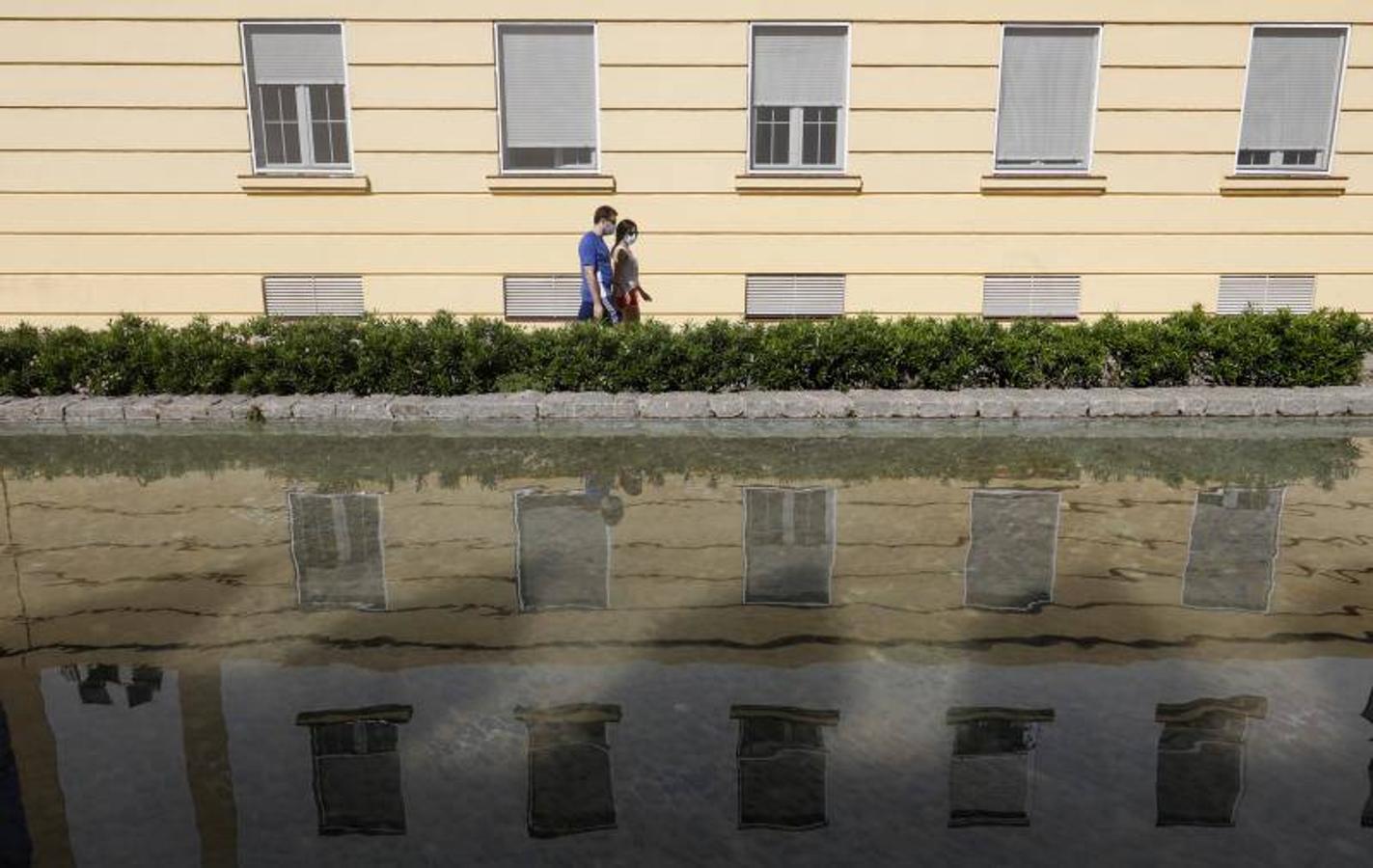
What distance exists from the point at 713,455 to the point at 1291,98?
852 centimetres

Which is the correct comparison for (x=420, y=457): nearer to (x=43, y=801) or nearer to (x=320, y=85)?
(x=43, y=801)

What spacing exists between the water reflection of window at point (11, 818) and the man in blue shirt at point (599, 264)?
260 inches

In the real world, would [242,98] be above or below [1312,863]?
above

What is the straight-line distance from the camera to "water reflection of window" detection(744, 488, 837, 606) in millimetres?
5004

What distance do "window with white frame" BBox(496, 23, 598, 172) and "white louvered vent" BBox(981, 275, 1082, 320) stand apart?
472 centimetres

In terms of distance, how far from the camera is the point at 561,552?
18.3 feet

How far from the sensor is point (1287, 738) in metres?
3.60

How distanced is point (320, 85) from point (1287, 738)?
10862 mm

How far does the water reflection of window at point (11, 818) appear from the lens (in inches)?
118

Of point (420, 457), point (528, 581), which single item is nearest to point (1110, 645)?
point (528, 581)

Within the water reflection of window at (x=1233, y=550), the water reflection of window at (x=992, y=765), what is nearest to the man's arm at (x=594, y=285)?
the water reflection of window at (x=1233, y=550)

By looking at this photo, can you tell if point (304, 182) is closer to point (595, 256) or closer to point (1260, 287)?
point (595, 256)

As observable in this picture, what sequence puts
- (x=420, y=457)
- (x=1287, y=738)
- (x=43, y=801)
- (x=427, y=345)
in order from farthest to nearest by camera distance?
1. (x=427, y=345)
2. (x=420, y=457)
3. (x=1287, y=738)
4. (x=43, y=801)

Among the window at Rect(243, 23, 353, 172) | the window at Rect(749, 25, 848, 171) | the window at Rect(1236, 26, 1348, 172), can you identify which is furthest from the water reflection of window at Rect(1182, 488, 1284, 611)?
the window at Rect(243, 23, 353, 172)
